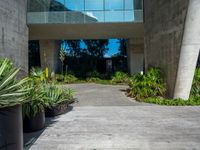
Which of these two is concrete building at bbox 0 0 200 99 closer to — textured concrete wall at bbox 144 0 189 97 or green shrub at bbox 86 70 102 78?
textured concrete wall at bbox 144 0 189 97

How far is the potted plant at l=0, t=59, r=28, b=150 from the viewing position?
3.79 meters

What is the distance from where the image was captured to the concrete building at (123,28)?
504 inches

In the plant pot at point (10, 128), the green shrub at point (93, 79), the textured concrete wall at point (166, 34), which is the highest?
the textured concrete wall at point (166, 34)

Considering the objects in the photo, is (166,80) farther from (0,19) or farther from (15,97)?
(15,97)

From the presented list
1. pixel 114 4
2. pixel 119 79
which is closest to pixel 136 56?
pixel 119 79

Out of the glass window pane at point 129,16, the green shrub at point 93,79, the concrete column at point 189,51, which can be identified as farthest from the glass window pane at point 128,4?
the concrete column at point 189,51

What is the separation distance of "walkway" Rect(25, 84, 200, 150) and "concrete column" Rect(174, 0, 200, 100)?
3958mm

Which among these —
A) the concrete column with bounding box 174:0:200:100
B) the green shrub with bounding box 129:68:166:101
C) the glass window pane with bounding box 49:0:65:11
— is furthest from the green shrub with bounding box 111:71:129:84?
the concrete column with bounding box 174:0:200:100

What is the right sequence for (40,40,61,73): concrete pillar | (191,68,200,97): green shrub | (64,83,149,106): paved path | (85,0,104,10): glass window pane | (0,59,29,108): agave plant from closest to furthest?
1. (0,59,29,108): agave plant
2. (64,83,149,106): paved path
3. (191,68,200,97): green shrub
4. (85,0,104,10): glass window pane
5. (40,40,61,73): concrete pillar

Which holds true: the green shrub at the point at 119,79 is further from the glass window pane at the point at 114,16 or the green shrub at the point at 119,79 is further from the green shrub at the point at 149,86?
the green shrub at the point at 149,86

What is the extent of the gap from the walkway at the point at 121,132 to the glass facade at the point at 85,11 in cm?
1414

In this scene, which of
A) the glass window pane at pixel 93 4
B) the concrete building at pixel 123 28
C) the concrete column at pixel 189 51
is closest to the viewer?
the concrete column at pixel 189 51

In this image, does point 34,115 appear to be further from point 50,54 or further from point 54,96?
point 50,54

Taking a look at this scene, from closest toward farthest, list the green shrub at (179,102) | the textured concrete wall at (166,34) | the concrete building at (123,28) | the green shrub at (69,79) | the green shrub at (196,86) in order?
the green shrub at (179,102) < the concrete building at (123,28) < the textured concrete wall at (166,34) < the green shrub at (196,86) < the green shrub at (69,79)
